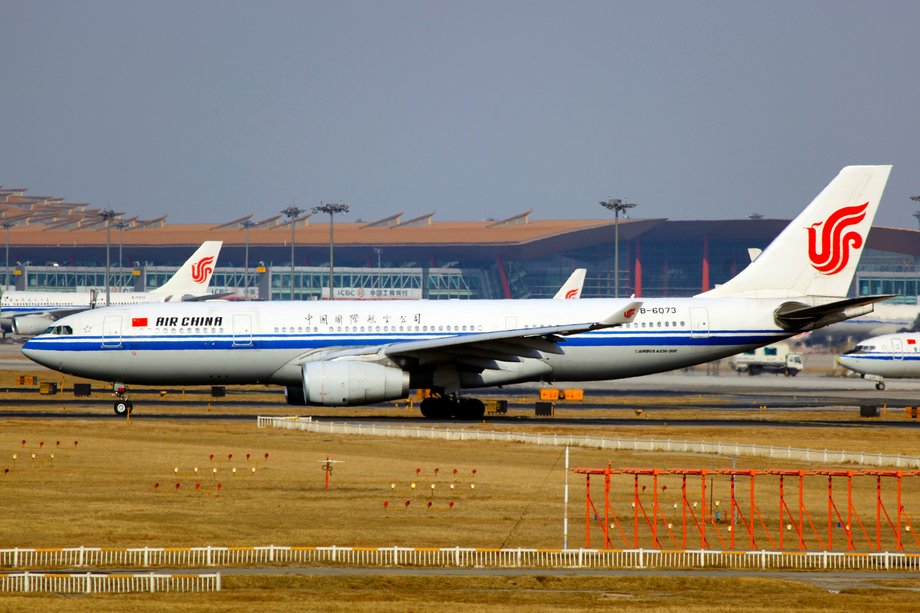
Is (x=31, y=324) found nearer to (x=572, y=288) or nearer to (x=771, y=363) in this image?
(x=572, y=288)

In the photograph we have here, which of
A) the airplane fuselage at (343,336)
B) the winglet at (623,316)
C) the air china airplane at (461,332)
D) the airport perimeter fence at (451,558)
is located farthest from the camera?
the airplane fuselage at (343,336)

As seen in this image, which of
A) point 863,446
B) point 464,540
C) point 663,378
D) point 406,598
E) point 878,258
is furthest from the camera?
point 878,258

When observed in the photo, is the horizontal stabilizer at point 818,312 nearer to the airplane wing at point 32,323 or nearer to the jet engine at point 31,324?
the airplane wing at point 32,323

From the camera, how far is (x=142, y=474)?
35.6 metres

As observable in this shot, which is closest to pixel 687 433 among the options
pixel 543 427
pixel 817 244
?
pixel 543 427

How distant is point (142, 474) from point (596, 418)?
22147 mm

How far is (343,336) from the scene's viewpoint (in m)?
49.8

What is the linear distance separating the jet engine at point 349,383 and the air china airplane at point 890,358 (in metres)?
37.4

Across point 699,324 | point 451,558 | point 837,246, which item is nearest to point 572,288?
point 699,324

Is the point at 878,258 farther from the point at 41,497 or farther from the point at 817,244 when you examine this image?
the point at 41,497

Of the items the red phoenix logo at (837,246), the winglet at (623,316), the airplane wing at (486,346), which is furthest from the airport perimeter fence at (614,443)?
the red phoenix logo at (837,246)

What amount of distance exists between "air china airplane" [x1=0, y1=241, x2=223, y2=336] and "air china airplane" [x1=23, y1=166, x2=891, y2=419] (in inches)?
2578

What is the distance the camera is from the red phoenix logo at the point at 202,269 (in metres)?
127

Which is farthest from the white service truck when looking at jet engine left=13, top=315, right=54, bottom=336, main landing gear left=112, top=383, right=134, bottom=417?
jet engine left=13, top=315, right=54, bottom=336
